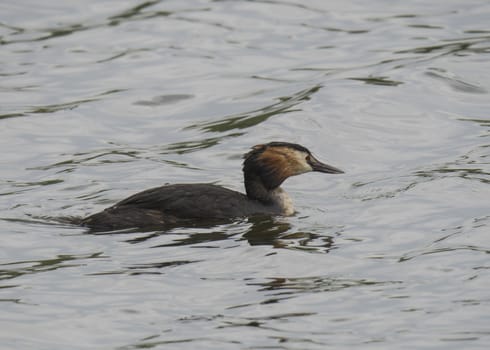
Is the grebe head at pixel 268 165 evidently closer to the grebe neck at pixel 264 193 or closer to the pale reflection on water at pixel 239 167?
the grebe neck at pixel 264 193

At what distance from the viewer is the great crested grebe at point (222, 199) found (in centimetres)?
1197

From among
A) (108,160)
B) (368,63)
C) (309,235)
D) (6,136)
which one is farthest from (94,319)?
(368,63)

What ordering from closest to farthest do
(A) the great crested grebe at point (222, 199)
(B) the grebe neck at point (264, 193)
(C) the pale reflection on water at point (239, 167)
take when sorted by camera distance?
(C) the pale reflection on water at point (239, 167) → (A) the great crested grebe at point (222, 199) → (B) the grebe neck at point (264, 193)

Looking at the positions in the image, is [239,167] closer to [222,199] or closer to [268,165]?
[268,165]

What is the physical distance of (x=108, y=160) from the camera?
14578mm

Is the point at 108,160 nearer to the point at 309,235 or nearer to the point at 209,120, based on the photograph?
the point at 209,120

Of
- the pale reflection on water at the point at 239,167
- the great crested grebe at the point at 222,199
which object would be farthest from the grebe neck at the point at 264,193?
the pale reflection on water at the point at 239,167

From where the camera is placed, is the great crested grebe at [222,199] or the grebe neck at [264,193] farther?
the grebe neck at [264,193]

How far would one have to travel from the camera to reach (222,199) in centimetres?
1227

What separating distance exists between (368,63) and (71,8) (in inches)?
206

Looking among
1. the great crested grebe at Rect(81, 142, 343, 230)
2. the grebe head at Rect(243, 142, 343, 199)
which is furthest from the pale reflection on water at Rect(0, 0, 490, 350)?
the grebe head at Rect(243, 142, 343, 199)

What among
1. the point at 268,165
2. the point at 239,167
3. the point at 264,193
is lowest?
the point at 239,167

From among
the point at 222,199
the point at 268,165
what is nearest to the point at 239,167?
the point at 268,165

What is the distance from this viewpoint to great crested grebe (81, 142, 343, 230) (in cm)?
1197
